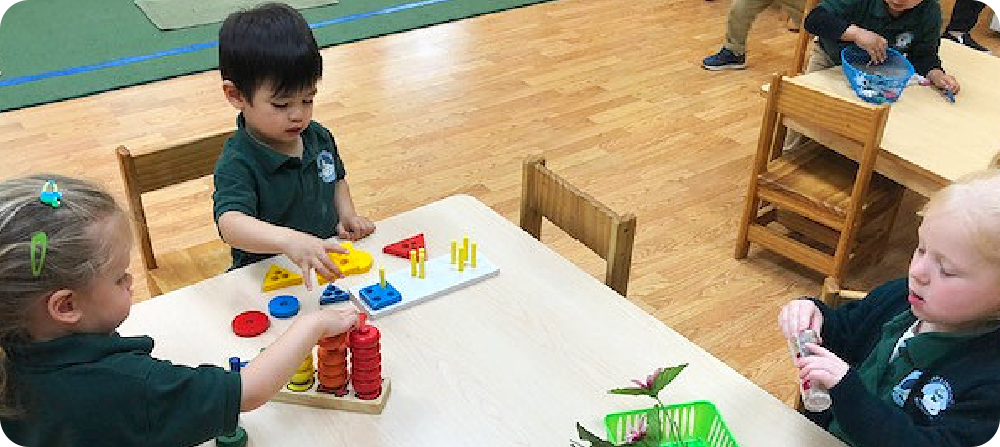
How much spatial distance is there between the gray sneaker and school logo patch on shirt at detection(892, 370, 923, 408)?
3.20 m

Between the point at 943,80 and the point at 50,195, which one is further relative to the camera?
the point at 943,80

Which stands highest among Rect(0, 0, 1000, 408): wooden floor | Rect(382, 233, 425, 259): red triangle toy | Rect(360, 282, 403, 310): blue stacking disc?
Rect(360, 282, 403, 310): blue stacking disc

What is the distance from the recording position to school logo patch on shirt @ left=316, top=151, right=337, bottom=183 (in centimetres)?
176

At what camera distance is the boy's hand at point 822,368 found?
3.64 ft

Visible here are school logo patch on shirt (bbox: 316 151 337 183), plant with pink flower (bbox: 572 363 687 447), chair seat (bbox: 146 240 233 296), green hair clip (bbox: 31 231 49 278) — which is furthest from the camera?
chair seat (bbox: 146 240 233 296)

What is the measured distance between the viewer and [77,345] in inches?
38.0

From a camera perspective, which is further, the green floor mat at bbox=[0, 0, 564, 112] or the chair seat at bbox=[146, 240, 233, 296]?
the green floor mat at bbox=[0, 0, 564, 112]

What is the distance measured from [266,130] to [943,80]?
2.00 metres

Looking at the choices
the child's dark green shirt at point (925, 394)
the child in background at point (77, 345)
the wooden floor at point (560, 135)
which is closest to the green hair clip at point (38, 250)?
the child in background at point (77, 345)

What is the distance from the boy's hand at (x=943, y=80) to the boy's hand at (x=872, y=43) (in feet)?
0.47

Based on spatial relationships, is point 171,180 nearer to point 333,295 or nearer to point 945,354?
point 333,295

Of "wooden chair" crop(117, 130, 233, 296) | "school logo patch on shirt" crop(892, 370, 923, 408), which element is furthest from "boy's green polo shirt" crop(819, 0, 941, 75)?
"wooden chair" crop(117, 130, 233, 296)

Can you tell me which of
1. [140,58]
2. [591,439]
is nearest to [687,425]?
[591,439]

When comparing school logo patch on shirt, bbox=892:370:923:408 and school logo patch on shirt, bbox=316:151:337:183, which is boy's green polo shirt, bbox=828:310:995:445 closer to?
school logo patch on shirt, bbox=892:370:923:408
